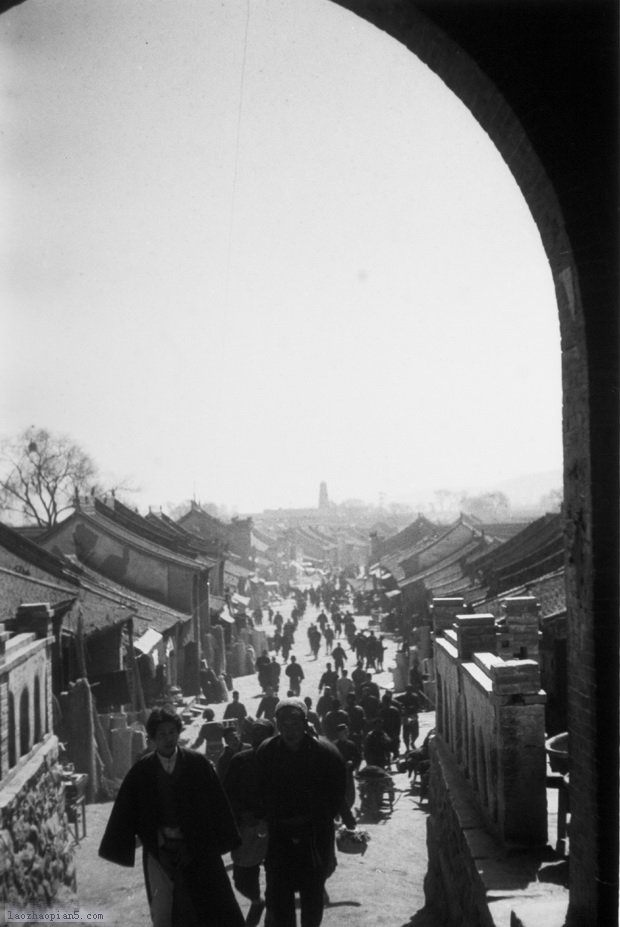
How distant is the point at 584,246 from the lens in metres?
4.46

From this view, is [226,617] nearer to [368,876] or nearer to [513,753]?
[368,876]

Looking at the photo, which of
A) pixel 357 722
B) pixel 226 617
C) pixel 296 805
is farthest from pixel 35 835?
pixel 226 617

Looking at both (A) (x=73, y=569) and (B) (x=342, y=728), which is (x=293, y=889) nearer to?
(B) (x=342, y=728)

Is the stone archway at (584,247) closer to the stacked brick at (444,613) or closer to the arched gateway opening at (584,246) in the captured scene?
the arched gateway opening at (584,246)

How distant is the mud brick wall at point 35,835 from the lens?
8.80 meters

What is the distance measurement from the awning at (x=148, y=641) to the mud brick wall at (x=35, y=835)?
9.66 metres

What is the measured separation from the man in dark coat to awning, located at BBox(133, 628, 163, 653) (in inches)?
659

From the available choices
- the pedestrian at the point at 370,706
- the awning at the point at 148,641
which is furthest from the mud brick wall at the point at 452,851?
the awning at the point at 148,641

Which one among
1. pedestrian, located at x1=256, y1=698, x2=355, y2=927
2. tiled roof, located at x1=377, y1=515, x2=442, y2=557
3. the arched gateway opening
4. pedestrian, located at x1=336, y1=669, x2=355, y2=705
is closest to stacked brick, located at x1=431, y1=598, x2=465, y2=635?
pedestrian, located at x1=256, y1=698, x2=355, y2=927

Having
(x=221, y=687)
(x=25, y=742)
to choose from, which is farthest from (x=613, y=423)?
(x=221, y=687)

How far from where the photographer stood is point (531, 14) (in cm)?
452

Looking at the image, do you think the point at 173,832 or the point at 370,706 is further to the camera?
the point at 370,706

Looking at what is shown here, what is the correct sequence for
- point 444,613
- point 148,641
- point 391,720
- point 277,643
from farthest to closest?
point 277,643, point 148,641, point 391,720, point 444,613

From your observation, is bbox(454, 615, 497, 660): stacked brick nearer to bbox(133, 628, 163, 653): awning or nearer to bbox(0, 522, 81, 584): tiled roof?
bbox(0, 522, 81, 584): tiled roof
